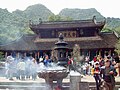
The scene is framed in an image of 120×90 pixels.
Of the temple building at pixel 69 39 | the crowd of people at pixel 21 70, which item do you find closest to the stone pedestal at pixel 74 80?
the crowd of people at pixel 21 70

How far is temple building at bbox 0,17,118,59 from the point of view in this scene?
4191cm

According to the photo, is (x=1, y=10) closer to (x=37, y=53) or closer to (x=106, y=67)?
(x=37, y=53)

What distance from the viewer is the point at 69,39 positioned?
43.6 m

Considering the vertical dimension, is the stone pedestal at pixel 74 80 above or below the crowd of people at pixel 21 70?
above

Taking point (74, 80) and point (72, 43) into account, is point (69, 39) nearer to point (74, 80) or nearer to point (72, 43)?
point (72, 43)

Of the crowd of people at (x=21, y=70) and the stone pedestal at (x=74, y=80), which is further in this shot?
the crowd of people at (x=21, y=70)

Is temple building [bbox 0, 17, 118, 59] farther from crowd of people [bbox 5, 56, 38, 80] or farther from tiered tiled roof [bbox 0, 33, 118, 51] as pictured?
crowd of people [bbox 5, 56, 38, 80]

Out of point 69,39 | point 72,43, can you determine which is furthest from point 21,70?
point 69,39

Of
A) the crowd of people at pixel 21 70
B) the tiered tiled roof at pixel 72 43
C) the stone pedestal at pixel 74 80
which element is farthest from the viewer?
the tiered tiled roof at pixel 72 43

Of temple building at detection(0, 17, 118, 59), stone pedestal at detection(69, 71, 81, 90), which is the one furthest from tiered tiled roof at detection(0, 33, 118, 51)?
stone pedestal at detection(69, 71, 81, 90)

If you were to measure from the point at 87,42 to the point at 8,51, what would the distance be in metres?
11.8

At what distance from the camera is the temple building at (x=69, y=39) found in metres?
41.9

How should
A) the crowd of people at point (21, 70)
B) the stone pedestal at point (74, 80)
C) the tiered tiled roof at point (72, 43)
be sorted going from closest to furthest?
the stone pedestal at point (74, 80) < the crowd of people at point (21, 70) < the tiered tiled roof at point (72, 43)

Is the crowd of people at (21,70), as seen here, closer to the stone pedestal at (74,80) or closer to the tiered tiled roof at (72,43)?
the stone pedestal at (74,80)
